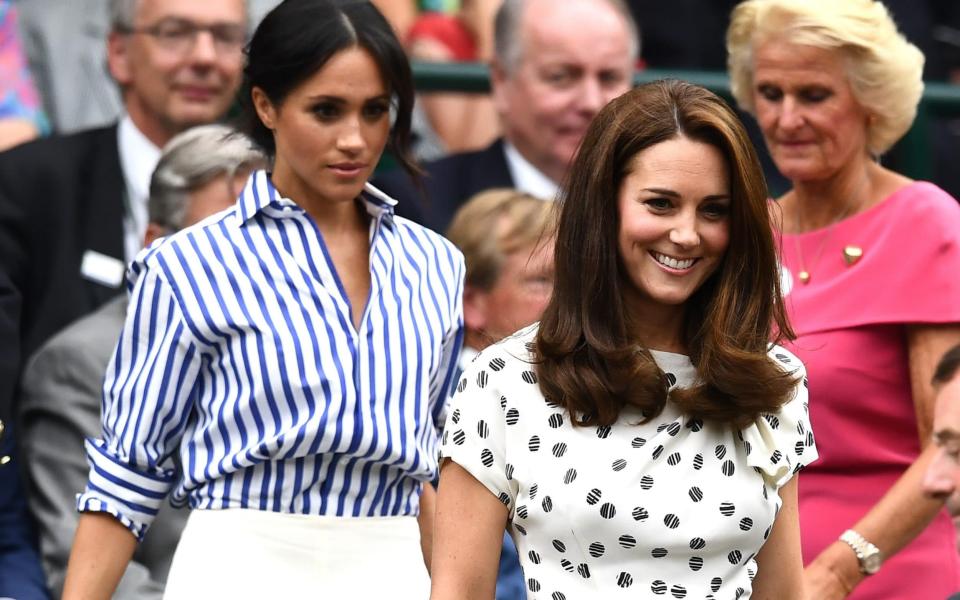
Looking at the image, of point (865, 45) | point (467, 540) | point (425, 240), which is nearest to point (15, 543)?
point (425, 240)

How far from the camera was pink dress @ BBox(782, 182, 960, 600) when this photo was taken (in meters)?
4.02

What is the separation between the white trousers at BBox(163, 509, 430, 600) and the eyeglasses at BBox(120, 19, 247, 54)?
→ 2379mm

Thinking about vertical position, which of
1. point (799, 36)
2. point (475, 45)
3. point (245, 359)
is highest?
point (799, 36)

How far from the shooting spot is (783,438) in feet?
10.3

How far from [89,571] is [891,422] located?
1.75 metres

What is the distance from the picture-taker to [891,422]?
13.4 feet

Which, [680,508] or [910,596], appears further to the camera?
[910,596]

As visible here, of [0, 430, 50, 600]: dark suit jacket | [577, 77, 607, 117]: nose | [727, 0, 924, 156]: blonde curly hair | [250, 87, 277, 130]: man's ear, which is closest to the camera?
[250, 87, 277, 130]: man's ear

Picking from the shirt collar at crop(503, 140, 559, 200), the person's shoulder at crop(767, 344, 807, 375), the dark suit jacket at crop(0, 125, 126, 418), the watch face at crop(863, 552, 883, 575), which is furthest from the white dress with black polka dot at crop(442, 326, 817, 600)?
the shirt collar at crop(503, 140, 559, 200)

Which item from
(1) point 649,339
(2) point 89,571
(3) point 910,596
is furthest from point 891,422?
(2) point 89,571

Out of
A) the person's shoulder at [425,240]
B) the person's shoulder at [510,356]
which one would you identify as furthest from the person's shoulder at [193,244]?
the person's shoulder at [510,356]

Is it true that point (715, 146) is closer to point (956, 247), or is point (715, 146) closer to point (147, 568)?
point (956, 247)

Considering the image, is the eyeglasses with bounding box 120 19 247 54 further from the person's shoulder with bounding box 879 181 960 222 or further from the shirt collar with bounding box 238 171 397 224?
the person's shoulder with bounding box 879 181 960 222

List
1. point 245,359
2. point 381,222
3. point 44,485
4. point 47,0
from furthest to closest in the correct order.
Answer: point 47,0, point 44,485, point 381,222, point 245,359
